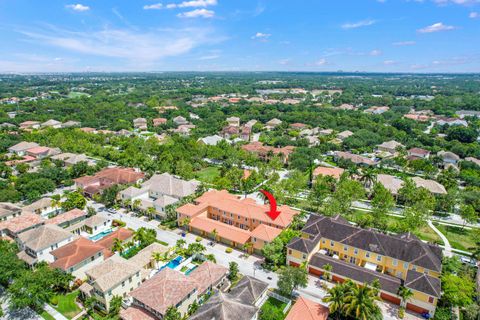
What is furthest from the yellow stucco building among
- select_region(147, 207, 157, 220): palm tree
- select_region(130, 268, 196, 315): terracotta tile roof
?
select_region(147, 207, 157, 220): palm tree

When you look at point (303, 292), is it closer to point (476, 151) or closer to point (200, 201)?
point (200, 201)

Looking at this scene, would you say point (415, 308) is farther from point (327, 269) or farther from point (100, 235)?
point (100, 235)

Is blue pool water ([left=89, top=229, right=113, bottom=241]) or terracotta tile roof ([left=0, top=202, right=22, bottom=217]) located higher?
terracotta tile roof ([left=0, top=202, right=22, bottom=217])

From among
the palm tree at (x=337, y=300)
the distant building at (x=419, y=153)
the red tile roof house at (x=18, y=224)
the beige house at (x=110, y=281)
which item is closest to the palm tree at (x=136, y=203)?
the red tile roof house at (x=18, y=224)

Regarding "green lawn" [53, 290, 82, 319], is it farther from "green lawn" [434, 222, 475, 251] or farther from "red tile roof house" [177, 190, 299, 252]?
"green lawn" [434, 222, 475, 251]

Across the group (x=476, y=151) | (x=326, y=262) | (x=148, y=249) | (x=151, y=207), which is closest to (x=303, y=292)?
(x=326, y=262)

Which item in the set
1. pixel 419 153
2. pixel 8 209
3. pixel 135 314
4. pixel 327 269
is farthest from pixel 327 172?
pixel 8 209
